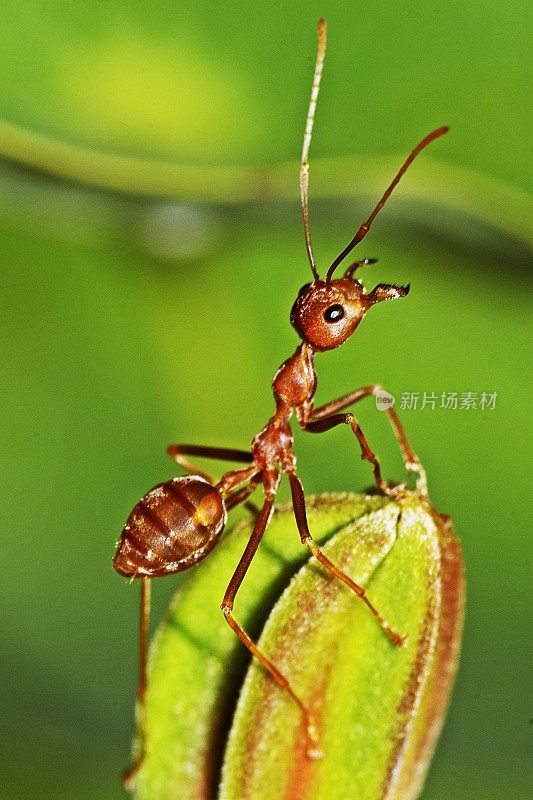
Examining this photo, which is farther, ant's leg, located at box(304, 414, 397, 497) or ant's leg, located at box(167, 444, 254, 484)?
ant's leg, located at box(167, 444, 254, 484)

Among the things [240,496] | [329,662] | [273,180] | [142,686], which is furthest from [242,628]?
[273,180]

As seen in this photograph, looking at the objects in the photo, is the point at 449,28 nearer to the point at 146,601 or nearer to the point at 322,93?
the point at 322,93

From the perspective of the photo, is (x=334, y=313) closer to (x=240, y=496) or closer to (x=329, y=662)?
(x=240, y=496)

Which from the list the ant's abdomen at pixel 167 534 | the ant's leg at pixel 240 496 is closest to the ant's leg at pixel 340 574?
the ant's abdomen at pixel 167 534

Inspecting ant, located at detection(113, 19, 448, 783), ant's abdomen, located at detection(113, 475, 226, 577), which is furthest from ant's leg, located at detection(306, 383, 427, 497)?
ant's abdomen, located at detection(113, 475, 226, 577)

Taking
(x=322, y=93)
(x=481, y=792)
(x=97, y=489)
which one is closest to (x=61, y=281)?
(x=97, y=489)

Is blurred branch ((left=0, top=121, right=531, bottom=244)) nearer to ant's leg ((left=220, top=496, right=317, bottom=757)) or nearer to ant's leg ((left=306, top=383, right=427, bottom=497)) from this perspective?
ant's leg ((left=306, top=383, right=427, bottom=497))
